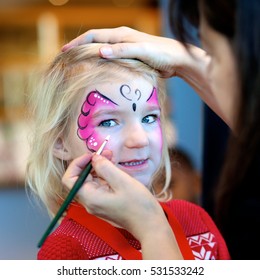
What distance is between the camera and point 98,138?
781mm

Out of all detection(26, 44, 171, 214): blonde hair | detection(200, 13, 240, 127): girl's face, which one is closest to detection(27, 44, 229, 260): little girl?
detection(26, 44, 171, 214): blonde hair

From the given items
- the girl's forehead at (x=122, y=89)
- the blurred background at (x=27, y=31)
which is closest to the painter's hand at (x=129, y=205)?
the girl's forehead at (x=122, y=89)

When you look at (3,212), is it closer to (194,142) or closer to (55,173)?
(194,142)

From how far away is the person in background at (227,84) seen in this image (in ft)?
2.07

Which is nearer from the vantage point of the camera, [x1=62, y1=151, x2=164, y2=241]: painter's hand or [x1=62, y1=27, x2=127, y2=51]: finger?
[x1=62, y1=151, x2=164, y2=241]: painter's hand

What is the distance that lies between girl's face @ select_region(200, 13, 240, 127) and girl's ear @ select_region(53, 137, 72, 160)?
0.23m

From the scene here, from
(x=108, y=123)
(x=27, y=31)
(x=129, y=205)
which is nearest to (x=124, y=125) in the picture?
(x=108, y=123)

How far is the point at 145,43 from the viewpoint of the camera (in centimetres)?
80

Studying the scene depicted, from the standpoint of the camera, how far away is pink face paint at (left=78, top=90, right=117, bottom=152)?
0.77m

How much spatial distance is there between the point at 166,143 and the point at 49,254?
25 centimetres

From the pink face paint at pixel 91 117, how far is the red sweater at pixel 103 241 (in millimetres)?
94

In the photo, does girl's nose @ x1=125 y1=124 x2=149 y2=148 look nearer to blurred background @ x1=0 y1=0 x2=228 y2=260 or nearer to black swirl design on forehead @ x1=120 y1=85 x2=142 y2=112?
black swirl design on forehead @ x1=120 y1=85 x2=142 y2=112

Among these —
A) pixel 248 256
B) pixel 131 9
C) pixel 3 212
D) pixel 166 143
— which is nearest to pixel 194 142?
pixel 3 212

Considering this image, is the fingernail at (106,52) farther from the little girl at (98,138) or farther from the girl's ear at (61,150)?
the girl's ear at (61,150)
